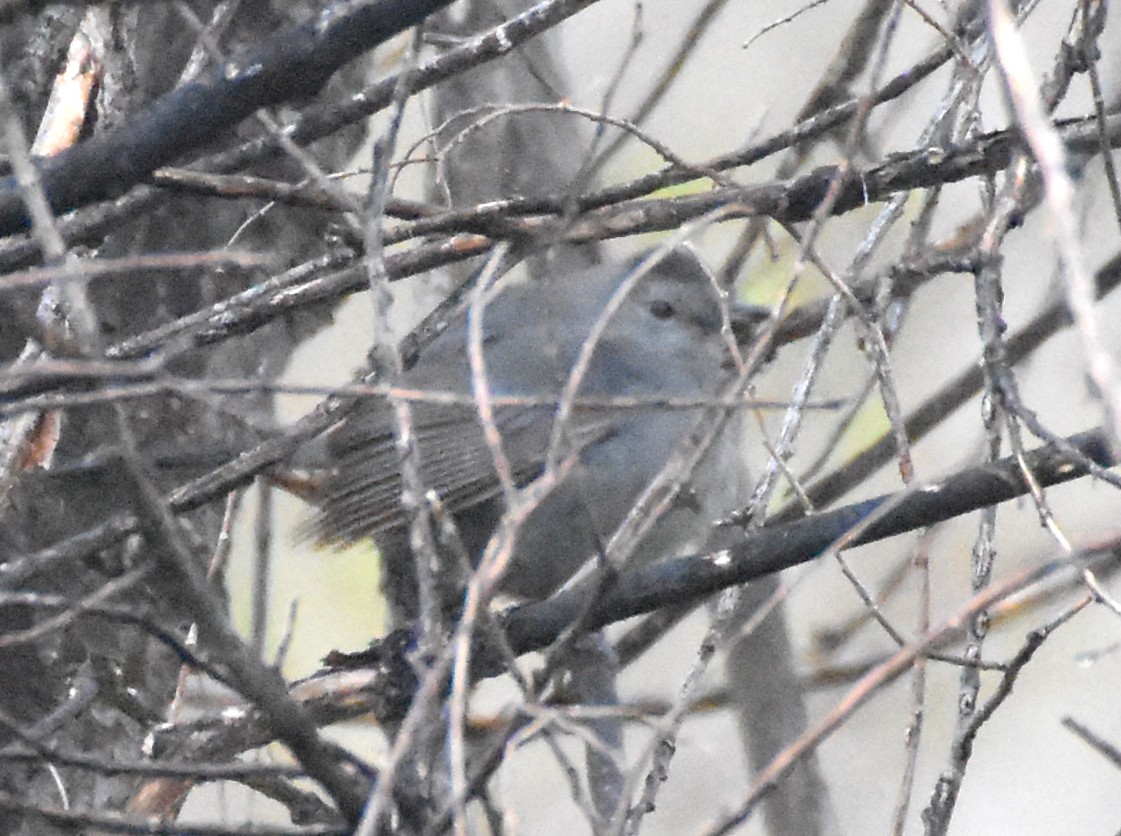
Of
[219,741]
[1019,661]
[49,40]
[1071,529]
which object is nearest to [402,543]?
[219,741]

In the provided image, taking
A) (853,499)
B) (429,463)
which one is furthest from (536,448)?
(853,499)

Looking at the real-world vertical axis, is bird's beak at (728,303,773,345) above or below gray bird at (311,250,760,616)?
above

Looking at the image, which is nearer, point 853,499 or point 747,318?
point 747,318

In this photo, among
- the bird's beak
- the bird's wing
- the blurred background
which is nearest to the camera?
the bird's wing

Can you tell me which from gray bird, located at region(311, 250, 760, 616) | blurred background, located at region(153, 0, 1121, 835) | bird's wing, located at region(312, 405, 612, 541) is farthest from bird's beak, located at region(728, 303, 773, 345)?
bird's wing, located at region(312, 405, 612, 541)

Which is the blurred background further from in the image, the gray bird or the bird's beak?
the gray bird

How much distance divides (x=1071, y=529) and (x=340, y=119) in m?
4.13

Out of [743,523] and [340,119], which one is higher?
[340,119]

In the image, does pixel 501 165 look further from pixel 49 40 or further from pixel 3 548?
pixel 3 548

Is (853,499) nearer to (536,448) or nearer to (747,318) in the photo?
(747,318)

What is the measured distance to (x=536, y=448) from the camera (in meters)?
4.07

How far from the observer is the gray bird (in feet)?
13.0

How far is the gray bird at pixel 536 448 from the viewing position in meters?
3.97

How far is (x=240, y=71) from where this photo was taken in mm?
2188
